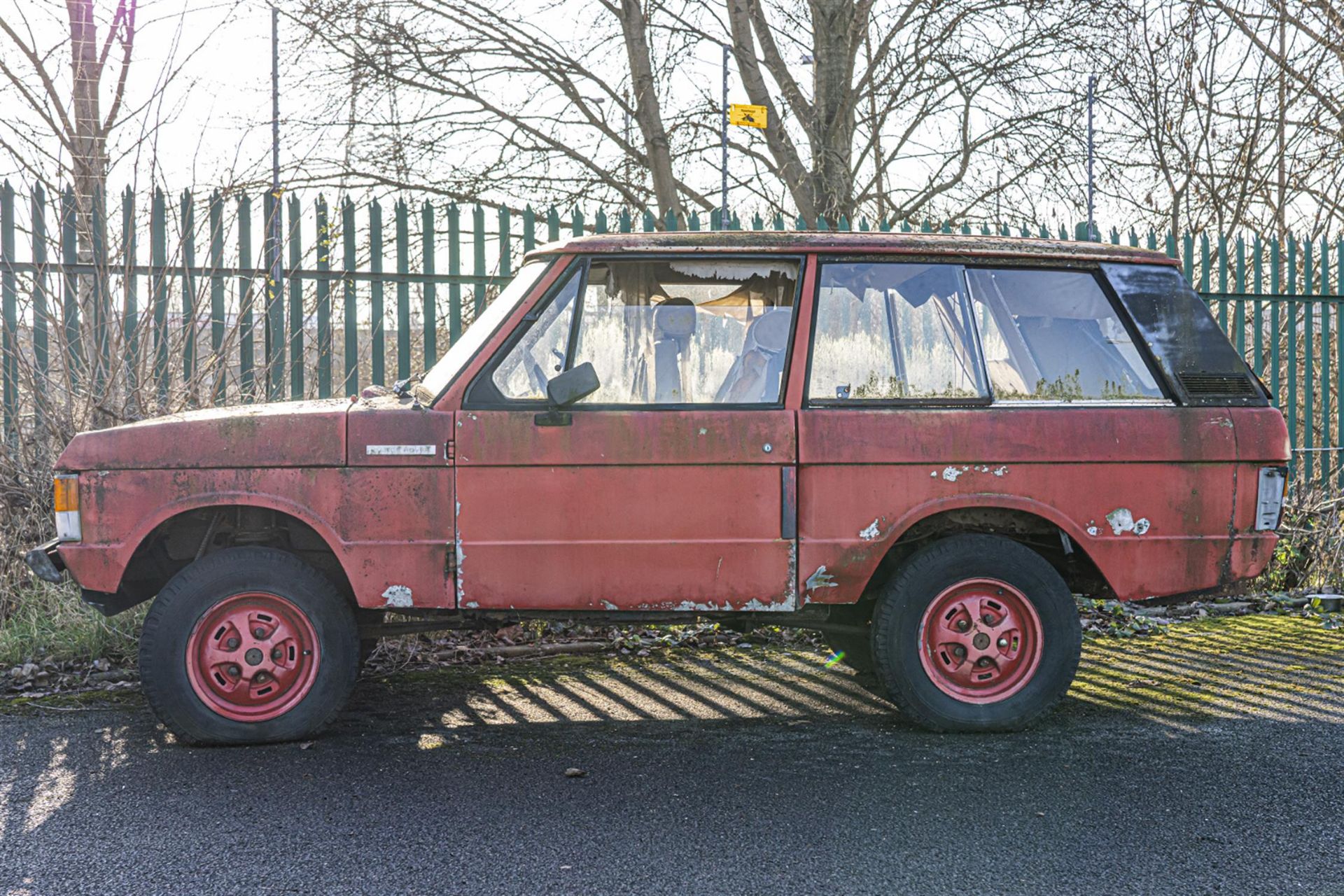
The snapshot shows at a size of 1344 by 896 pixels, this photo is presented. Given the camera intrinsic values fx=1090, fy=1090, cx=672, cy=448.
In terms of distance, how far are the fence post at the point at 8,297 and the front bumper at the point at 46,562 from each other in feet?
9.54

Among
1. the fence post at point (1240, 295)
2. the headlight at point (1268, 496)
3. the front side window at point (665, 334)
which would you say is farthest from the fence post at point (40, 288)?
the fence post at point (1240, 295)

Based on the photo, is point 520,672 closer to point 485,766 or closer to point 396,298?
point 485,766

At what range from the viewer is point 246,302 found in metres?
7.11

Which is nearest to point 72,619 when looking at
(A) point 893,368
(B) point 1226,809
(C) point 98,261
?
(C) point 98,261

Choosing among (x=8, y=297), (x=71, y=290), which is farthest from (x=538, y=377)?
(x=8, y=297)

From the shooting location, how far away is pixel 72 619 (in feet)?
18.8

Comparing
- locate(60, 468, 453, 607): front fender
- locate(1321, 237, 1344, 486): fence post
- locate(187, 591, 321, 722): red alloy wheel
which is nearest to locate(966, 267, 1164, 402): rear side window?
locate(60, 468, 453, 607): front fender

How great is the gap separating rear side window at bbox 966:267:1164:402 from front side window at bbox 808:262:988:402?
0.33 ft

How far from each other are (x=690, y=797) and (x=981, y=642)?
150 cm

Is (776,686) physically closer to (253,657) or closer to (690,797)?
(690,797)

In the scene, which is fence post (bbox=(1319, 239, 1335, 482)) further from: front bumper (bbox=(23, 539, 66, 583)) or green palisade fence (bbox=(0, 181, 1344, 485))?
front bumper (bbox=(23, 539, 66, 583))

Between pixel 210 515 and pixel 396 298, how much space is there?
325cm

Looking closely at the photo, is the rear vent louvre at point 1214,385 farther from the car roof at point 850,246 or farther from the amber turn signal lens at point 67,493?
the amber turn signal lens at point 67,493

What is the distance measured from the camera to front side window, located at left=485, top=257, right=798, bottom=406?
4.43m
